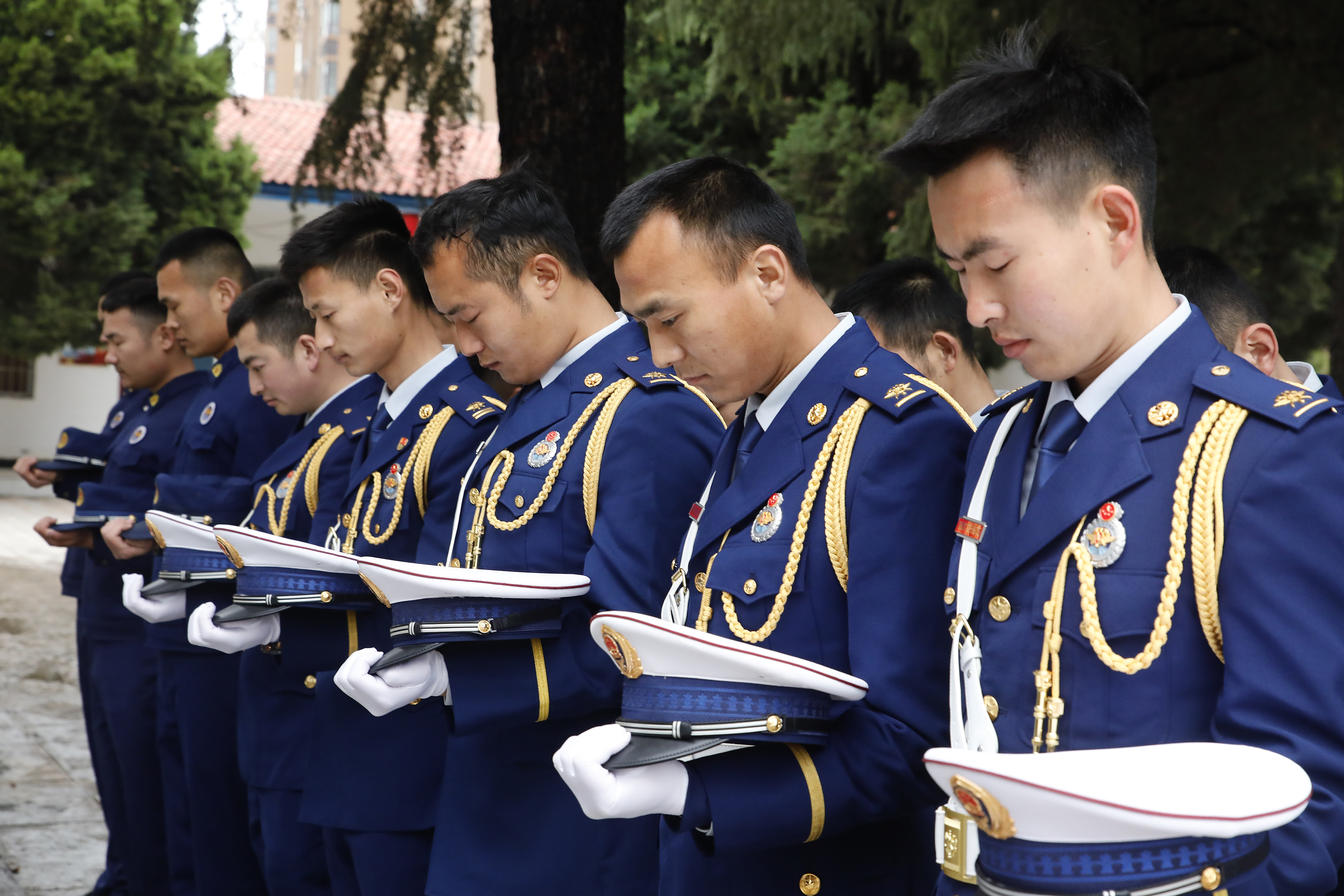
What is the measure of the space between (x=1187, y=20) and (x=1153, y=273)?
505cm

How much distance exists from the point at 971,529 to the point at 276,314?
2.88 metres

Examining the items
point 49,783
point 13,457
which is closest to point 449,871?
point 49,783

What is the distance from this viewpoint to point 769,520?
6.21 ft

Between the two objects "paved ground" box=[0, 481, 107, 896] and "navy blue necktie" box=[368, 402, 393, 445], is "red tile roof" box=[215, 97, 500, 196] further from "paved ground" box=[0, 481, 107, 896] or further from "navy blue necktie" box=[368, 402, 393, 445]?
"navy blue necktie" box=[368, 402, 393, 445]

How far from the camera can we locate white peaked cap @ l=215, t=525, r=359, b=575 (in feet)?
8.59

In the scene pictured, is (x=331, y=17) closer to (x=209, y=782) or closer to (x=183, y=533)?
(x=209, y=782)

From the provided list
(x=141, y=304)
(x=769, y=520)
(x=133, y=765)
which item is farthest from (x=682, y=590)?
(x=141, y=304)

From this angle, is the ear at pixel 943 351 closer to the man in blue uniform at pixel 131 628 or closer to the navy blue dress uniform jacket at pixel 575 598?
the navy blue dress uniform jacket at pixel 575 598

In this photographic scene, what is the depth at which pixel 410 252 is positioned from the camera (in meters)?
3.32

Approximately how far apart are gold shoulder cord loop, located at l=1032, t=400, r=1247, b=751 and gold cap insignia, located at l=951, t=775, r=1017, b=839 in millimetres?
243

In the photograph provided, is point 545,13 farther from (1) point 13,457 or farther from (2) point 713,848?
(1) point 13,457

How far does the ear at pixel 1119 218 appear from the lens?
1518 mm

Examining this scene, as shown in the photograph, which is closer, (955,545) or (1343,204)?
(955,545)

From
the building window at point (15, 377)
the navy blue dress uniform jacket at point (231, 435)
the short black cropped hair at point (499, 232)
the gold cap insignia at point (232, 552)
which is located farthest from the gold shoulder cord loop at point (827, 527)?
the building window at point (15, 377)
